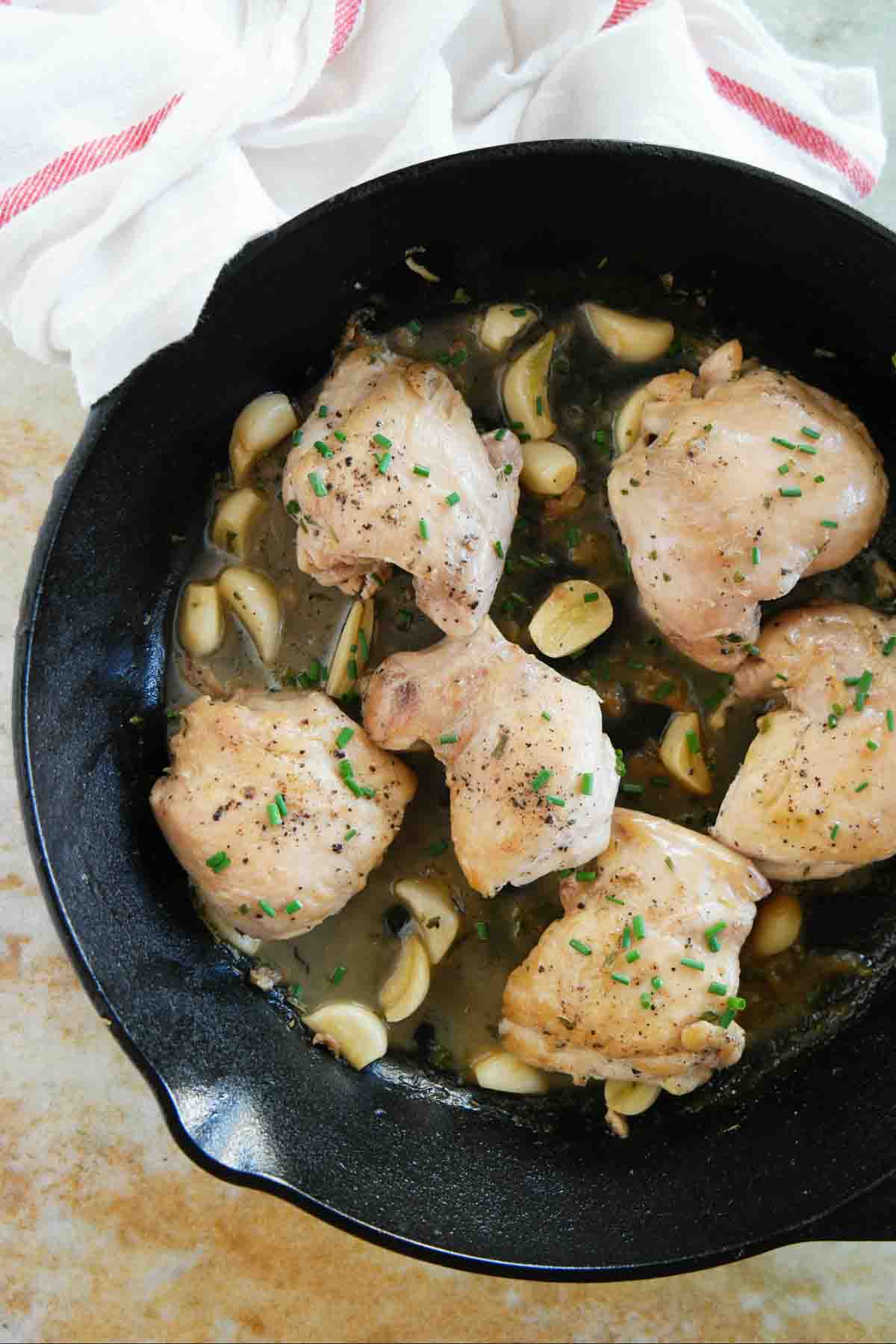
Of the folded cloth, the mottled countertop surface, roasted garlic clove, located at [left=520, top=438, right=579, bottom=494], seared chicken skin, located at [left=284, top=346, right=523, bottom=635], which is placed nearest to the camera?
the folded cloth

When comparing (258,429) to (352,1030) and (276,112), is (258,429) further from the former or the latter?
(352,1030)

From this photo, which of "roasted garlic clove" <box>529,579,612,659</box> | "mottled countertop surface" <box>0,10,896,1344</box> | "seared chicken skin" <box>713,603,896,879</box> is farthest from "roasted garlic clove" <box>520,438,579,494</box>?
"mottled countertop surface" <box>0,10,896,1344</box>

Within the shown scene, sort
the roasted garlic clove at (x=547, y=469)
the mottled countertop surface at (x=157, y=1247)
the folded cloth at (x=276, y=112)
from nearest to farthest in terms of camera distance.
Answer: the folded cloth at (x=276, y=112) → the roasted garlic clove at (x=547, y=469) → the mottled countertop surface at (x=157, y=1247)

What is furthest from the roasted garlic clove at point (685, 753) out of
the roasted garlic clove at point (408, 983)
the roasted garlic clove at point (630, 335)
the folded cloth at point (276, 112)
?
the folded cloth at point (276, 112)

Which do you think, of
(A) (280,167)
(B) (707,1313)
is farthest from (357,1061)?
(A) (280,167)

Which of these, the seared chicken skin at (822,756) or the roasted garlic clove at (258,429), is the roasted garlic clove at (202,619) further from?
the seared chicken skin at (822,756)

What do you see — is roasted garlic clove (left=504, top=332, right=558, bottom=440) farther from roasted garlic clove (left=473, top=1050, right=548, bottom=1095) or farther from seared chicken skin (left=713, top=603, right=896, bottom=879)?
roasted garlic clove (left=473, top=1050, right=548, bottom=1095)

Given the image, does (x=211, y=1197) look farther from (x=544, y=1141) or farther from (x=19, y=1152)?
(x=544, y=1141)
